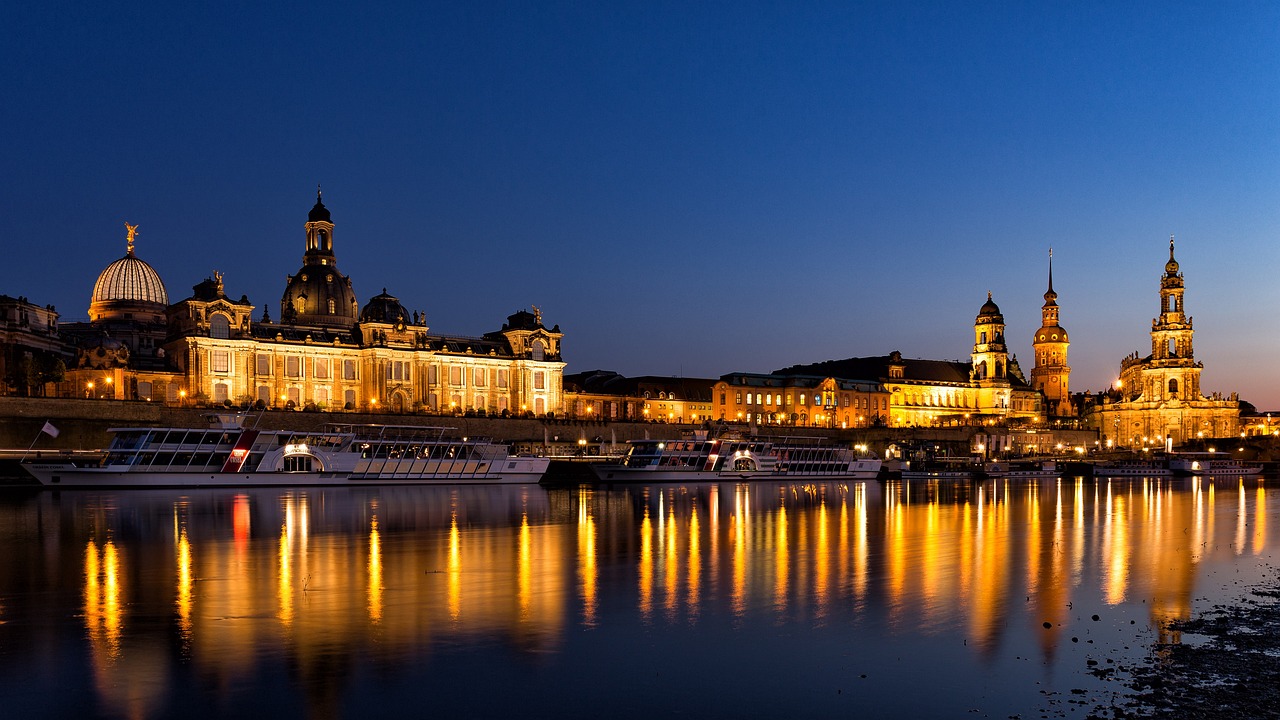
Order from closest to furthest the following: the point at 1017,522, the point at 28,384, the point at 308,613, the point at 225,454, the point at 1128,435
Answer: the point at 308,613, the point at 1017,522, the point at 225,454, the point at 28,384, the point at 1128,435

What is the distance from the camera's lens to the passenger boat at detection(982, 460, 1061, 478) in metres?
105

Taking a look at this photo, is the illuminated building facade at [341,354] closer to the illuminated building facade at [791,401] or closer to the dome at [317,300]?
the dome at [317,300]

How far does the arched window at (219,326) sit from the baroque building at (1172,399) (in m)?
119

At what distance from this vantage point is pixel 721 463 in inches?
3189

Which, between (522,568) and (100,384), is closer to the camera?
(522,568)

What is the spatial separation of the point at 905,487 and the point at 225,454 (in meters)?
45.0

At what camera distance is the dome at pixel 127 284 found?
4980 inches

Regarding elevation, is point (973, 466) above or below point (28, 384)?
below

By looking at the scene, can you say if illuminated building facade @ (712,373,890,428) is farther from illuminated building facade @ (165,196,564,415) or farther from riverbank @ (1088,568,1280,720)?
riverbank @ (1088,568,1280,720)

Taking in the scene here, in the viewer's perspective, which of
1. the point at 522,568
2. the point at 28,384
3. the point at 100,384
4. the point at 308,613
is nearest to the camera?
the point at 308,613

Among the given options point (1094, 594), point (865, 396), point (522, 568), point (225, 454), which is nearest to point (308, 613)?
point (522, 568)

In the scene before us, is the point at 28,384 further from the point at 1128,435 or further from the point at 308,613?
the point at 1128,435

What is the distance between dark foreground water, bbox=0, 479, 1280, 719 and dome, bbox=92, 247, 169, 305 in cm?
9480

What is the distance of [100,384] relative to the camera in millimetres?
101562
